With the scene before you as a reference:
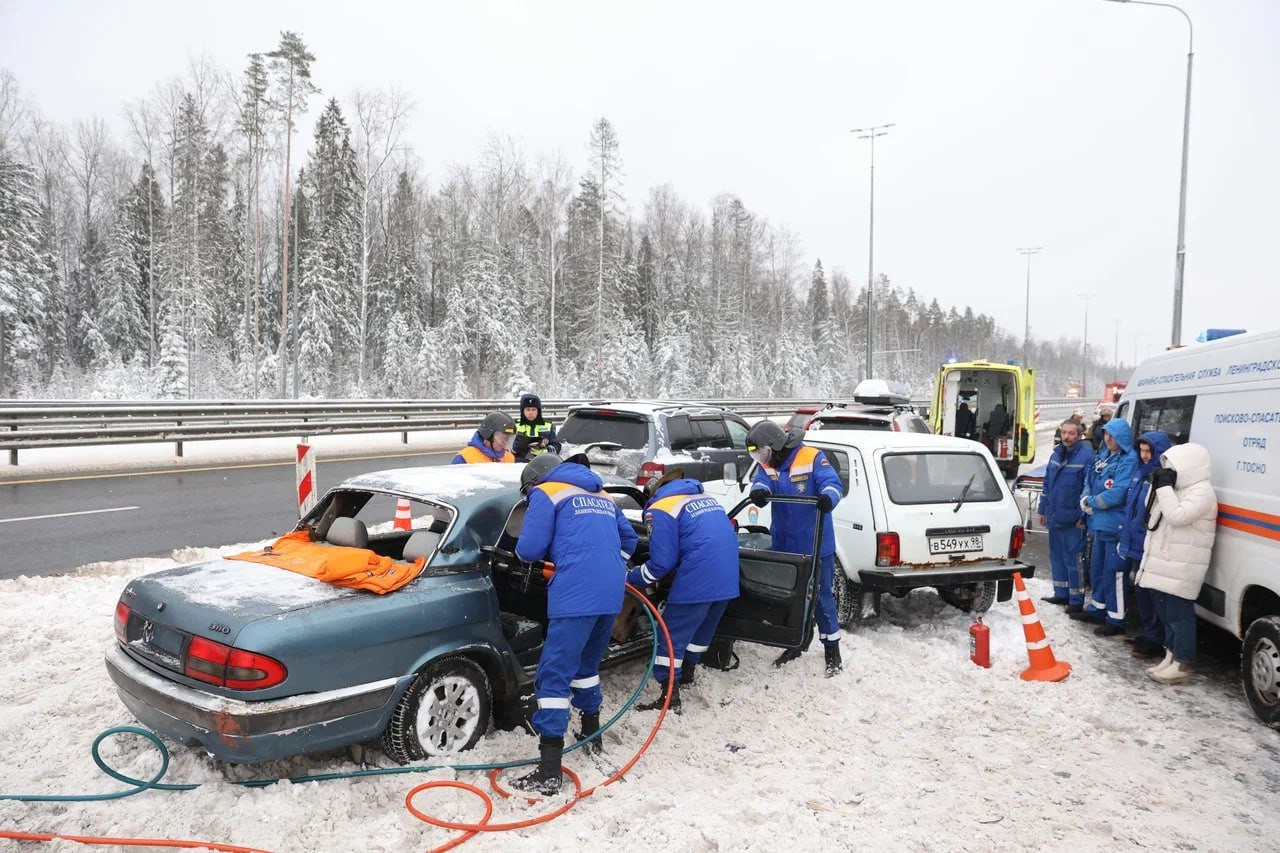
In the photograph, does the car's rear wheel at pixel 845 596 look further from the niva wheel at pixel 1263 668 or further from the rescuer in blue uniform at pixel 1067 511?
the niva wheel at pixel 1263 668

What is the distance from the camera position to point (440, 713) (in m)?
3.90

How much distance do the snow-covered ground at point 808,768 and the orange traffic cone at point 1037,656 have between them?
0.36ft

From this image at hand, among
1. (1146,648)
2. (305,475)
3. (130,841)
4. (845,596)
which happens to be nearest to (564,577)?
(130,841)

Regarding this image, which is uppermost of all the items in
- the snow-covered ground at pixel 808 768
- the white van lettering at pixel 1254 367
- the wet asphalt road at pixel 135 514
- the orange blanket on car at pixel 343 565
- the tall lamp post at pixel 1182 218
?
the tall lamp post at pixel 1182 218

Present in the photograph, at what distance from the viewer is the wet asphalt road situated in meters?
8.41

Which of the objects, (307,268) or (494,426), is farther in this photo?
(307,268)

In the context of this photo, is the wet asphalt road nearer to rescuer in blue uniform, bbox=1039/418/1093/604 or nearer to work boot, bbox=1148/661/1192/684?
rescuer in blue uniform, bbox=1039/418/1093/604

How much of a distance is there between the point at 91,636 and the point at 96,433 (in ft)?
38.9

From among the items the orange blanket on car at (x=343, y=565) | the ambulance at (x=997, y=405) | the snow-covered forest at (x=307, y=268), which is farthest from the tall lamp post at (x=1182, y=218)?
the snow-covered forest at (x=307, y=268)

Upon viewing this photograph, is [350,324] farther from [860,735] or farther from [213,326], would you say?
[860,735]

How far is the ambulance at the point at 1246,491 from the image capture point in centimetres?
470

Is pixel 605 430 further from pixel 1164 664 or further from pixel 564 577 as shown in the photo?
pixel 1164 664

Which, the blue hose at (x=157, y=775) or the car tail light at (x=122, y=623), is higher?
the car tail light at (x=122, y=623)

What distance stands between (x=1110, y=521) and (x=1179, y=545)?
1.22 meters
